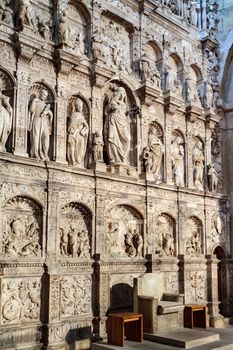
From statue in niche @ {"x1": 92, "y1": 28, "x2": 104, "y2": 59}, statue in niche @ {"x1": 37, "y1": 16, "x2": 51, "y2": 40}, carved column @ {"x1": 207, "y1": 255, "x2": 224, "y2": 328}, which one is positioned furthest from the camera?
carved column @ {"x1": 207, "y1": 255, "x2": 224, "y2": 328}

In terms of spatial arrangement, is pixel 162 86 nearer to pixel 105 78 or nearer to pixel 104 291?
pixel 105 78

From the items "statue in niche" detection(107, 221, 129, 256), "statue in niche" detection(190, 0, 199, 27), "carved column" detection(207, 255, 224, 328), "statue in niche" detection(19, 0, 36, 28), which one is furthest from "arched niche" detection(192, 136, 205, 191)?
"statue in niche" detection(19, 0, 36, 28)

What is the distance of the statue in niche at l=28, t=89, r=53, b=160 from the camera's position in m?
8.69

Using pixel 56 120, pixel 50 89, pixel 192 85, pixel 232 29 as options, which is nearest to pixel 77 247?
pixel 56 120

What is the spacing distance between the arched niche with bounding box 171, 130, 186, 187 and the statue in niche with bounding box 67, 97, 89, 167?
3196 millimetres

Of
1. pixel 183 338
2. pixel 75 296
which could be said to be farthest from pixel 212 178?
pixel 75 296

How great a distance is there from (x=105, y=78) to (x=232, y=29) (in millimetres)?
5917

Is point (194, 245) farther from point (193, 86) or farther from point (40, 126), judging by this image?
point (40, 126)

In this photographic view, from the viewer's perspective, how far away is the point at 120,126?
10.4 metres

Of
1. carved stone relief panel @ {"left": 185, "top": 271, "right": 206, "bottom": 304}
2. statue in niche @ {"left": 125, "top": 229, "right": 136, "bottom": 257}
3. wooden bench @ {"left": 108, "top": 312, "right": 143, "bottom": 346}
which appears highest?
statue in niche @ {"left": 125, "top": 229, "right": 136, "bottom": 257}

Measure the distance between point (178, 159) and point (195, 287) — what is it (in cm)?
A: 346

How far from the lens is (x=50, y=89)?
30.1 ft

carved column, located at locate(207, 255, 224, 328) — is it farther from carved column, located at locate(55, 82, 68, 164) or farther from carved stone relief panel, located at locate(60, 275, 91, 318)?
carved column, located at locate(55, 82, 68, 164)

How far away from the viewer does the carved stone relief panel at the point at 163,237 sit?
10.7 metres
